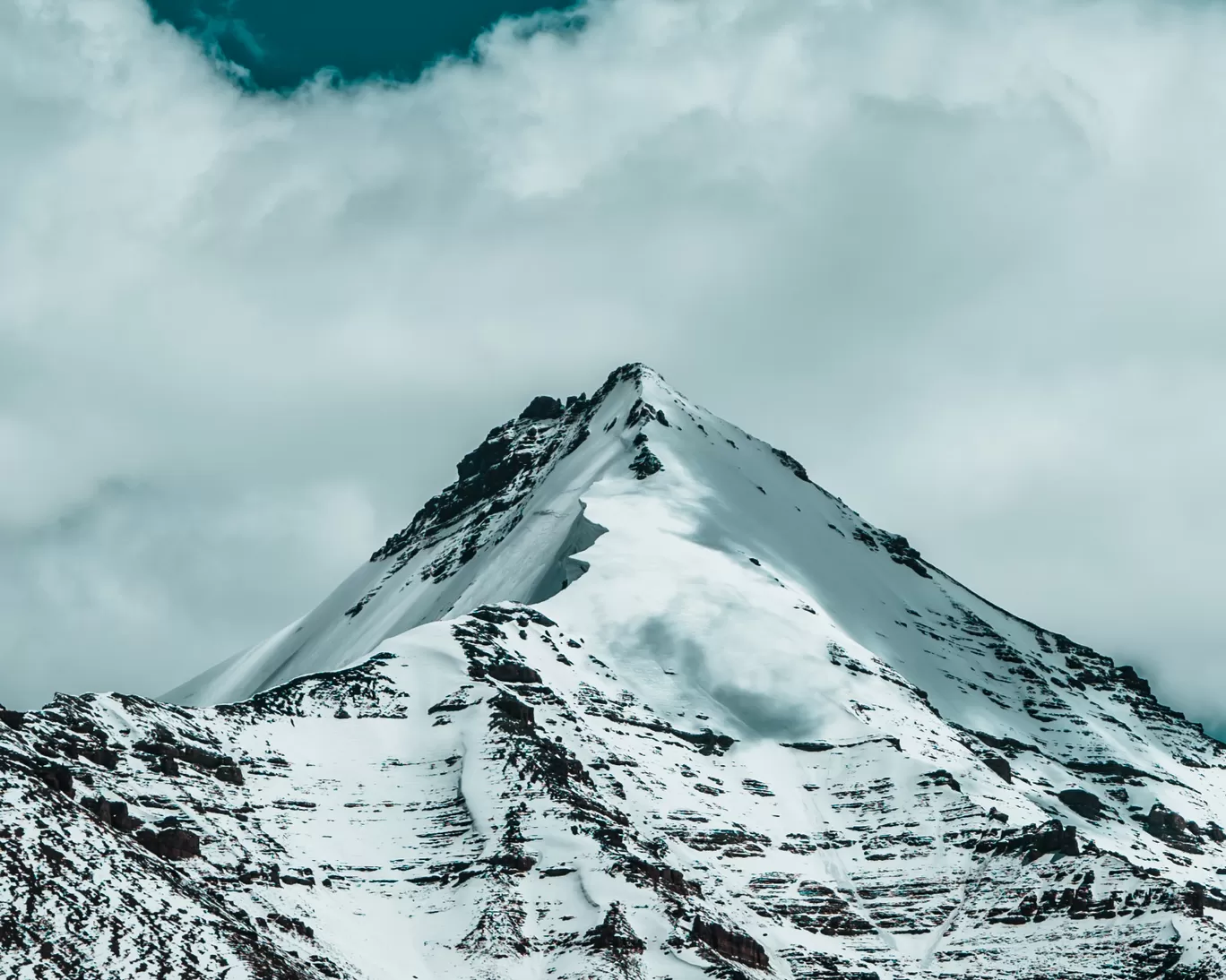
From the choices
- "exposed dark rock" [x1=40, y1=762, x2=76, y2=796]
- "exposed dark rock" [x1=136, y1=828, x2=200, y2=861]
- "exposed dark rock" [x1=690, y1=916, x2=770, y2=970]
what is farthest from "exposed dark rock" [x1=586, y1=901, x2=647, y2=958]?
"exposed dark rock" [x1=40, y1=762, x2=76, y2=796]

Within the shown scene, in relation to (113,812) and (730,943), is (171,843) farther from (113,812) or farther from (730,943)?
(730,943)

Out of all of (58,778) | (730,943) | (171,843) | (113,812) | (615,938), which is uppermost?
(730,943)

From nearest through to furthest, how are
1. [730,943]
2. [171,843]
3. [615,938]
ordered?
[171,843] → [615,938] → [730,943]

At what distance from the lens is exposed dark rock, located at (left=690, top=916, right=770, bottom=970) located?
191375mm

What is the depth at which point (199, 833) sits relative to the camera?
19350 centimetres

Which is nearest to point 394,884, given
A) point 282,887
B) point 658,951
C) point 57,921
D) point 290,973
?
point 282,887

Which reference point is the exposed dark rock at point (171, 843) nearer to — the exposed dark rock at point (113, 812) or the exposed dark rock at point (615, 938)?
the exposed dark rock at point (113, 812)

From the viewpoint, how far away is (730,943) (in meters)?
194

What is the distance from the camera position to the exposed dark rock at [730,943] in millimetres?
191375

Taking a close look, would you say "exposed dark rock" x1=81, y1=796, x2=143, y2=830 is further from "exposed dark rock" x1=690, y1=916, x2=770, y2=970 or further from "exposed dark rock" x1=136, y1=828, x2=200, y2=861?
"exposed dark rock" x1=690, y1=916, x2=770, y2=970

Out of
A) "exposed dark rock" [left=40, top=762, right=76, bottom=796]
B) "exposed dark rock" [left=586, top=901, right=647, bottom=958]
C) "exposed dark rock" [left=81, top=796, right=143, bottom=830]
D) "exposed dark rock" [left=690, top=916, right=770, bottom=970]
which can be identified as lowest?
"exposed dark rock" [left=40, top=762, right=76, bottom=796]

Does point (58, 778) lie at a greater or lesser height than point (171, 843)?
→ lesser

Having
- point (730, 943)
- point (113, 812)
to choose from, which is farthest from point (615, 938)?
point (113, 812)

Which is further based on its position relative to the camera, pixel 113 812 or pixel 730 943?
pixel 730 943
